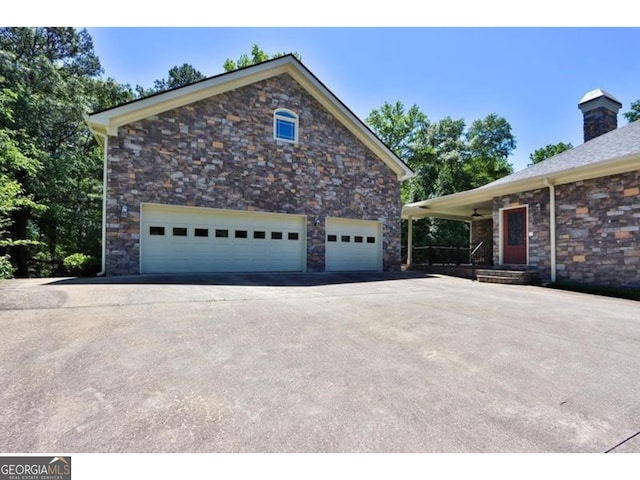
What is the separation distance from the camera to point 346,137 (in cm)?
1234

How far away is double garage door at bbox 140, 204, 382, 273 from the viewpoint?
9227 millimetres

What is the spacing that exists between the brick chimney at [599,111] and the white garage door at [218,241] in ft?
39.7

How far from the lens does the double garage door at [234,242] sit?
9227mm

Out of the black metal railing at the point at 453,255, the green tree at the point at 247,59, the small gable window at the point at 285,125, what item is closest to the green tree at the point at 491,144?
the black metal railing at the point at 453,255

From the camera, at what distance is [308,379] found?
2648 mm

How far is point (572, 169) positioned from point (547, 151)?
30.9 meters

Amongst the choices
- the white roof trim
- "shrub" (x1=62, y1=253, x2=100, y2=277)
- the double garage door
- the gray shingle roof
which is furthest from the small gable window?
the gray shingle roof

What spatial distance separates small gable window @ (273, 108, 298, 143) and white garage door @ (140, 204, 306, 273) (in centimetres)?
272

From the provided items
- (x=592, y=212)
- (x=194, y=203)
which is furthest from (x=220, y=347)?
(x=592, y=212)

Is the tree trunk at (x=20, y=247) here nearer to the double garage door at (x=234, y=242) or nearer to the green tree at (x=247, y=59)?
the double garage door at (x=234, y=242)

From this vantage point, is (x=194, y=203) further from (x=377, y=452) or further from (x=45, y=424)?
(x=377, y=452)

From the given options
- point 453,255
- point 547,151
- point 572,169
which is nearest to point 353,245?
point 572,169

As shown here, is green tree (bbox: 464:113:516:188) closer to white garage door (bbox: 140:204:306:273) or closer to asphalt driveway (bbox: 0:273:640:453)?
white garage door (bbox: 140:204:306:273)

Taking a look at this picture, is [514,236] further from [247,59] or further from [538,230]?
[247,59]
